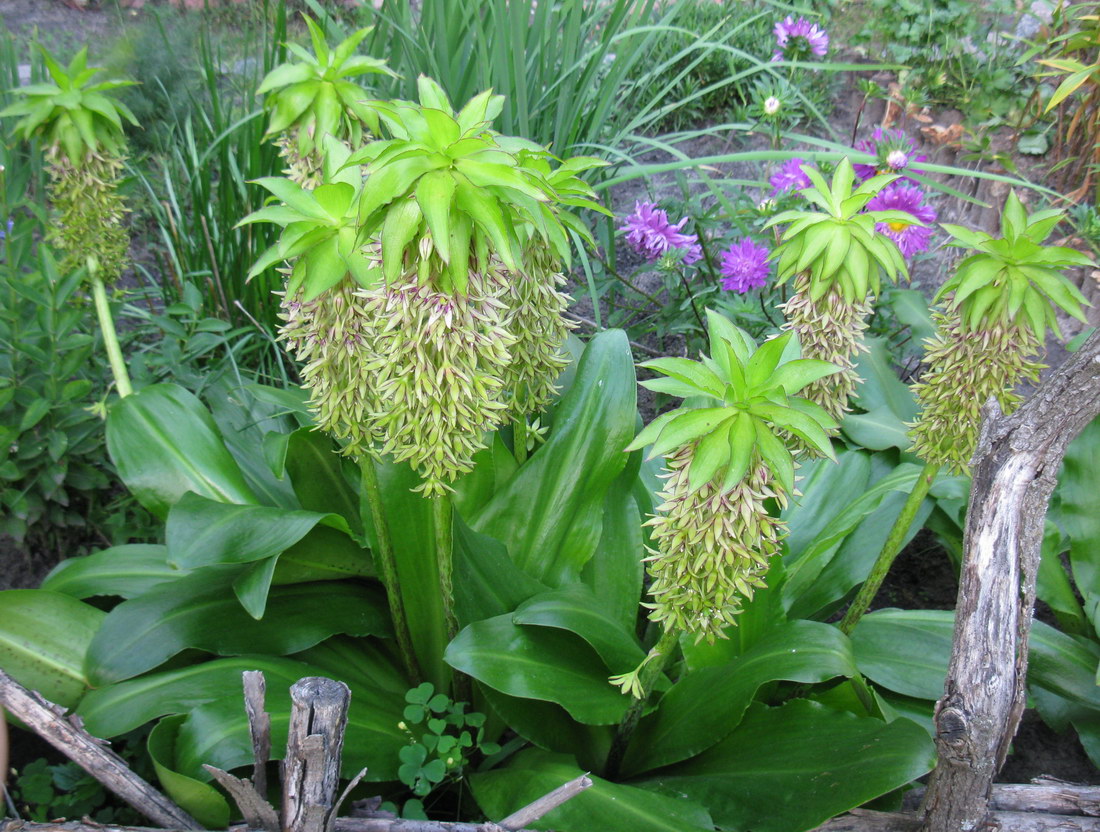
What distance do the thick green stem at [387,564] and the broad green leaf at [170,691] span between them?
234 millimetres

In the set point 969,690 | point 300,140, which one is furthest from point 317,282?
point 969,690

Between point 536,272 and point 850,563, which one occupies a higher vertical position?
point 536,272

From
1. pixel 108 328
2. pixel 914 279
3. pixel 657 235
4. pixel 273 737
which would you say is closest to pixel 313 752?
pixel 273 737

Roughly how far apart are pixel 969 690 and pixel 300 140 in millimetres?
1706

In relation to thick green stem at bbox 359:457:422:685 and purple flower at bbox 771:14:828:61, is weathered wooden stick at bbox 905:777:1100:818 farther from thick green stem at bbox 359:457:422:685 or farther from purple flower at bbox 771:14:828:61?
purple flower at bbox 771:14:828:61

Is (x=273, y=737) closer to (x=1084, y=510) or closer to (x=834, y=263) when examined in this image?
(x=834, y=263)

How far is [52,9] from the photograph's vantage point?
17.1 ft

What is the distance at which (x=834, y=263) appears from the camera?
1.59 m

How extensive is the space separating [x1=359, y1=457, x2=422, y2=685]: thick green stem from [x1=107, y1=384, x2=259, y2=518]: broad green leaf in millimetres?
513

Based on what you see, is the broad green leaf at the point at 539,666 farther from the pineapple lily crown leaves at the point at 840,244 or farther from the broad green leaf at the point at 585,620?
the pineapple lily crown leaves at the point at 840,244

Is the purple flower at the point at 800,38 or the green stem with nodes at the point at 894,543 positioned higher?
the purple flower at the point at 800,38

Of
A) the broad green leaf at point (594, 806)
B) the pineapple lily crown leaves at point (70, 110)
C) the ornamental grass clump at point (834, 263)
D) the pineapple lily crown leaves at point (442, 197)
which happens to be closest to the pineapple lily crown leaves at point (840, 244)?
the ornamental grass clump at point (834, 263)

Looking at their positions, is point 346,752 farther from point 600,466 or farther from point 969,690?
point 969,690

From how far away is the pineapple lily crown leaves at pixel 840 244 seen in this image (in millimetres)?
1606
